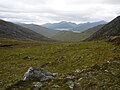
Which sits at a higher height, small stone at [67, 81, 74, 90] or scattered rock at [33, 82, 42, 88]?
small stone at [67, 81, 74, 90]

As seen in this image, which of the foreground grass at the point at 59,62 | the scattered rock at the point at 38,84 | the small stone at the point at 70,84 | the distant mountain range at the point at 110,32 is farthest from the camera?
the distant mountain range at the point at 110,32

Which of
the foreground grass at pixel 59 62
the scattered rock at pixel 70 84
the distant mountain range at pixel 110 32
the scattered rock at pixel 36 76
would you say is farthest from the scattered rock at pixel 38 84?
the distant mountain range at pixel 110 32

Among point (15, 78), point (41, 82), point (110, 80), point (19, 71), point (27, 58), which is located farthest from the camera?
point (27, 58)

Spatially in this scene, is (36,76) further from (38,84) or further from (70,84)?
(70,84)

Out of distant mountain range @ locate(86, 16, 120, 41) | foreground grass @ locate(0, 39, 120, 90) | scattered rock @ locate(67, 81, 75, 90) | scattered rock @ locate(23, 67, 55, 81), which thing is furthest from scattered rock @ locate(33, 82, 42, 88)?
distant mountain range @ locate(86, 16, 120, 41)

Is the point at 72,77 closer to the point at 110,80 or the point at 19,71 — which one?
the point at 110,80

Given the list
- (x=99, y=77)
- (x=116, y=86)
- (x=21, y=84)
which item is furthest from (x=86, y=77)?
(x=21, y=84)

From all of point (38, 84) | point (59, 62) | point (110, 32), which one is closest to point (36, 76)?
point (38, 84)

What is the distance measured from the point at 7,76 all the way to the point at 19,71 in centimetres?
298

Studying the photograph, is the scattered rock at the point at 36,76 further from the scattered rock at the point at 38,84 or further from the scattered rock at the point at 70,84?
the scattered rock at the point at 70,84

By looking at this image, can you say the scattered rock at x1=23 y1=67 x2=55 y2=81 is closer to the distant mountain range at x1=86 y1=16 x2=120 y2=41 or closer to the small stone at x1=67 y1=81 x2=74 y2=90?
the small stone at x1=67 y1=81 x2=74 y2=90

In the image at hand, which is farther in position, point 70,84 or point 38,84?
point 38,84

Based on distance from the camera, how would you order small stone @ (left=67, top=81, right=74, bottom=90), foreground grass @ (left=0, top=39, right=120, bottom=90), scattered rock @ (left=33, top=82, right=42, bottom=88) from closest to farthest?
small stone @ (left=67, top=81, right=74, bottom=90) < scattered rock @ (left=33, top=82, right=42, bottom=88) < foreground grass @ (left=0, top=39, right=120, bottom=90)

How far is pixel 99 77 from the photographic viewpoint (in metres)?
19.5
